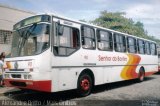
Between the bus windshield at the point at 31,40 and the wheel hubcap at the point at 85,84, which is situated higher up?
the bus windshield at the point at 31,40

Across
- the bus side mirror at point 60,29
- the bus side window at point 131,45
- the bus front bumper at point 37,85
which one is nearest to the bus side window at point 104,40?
the bus side window at point 131,45

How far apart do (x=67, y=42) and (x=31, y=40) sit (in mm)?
1404

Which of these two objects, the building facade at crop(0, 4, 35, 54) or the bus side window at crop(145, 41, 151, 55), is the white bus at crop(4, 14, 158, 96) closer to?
the bus side window at crop(145, 41, 151, 55)

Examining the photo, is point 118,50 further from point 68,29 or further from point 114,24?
point 114,24

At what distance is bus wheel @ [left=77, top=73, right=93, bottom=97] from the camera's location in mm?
9404

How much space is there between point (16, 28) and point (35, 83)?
3.03 meters

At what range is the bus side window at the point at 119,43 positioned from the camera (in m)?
12.5

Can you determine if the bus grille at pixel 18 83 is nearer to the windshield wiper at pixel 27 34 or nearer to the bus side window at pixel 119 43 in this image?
the windshield wiper at pixel 27 34

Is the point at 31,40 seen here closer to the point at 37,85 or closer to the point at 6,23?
the point at 37,85

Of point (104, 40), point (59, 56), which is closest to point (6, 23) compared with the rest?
point (104, 40)

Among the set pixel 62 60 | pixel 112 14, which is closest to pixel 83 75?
pixel 62 60

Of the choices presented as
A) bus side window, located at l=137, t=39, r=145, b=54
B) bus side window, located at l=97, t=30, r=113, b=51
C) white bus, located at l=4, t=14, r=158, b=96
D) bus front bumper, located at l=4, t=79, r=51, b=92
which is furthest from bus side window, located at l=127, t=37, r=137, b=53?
bus front bumper, located at l=4, t=79, r=51, b=92

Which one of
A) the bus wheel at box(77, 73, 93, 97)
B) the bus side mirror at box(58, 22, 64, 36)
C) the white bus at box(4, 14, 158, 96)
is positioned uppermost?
the bus side mirror at box(58, 22, 64, 36)

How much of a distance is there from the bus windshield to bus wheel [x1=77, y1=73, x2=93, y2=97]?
2419 mm
